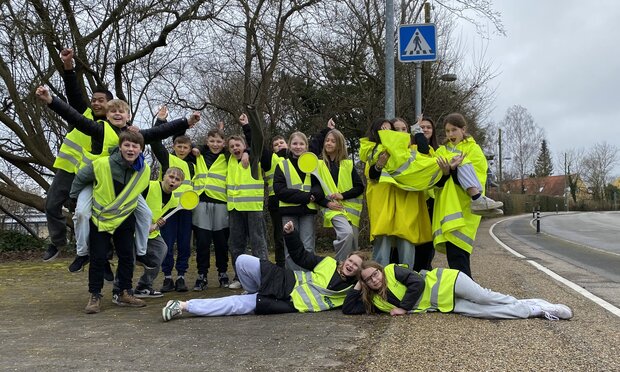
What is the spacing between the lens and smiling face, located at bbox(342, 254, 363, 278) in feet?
15.1

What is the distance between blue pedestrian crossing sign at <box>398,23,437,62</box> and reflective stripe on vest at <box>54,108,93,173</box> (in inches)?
189

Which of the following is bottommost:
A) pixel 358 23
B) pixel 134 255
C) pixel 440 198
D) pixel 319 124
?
pixel 134 255

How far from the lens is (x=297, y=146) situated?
6.12 metres

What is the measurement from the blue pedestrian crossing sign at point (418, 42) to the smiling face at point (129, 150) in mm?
4542

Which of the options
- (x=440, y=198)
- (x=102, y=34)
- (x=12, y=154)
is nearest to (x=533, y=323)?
(x=440, y=198)

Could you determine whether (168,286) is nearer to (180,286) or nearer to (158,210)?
(180,286)

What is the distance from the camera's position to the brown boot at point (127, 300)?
5.43m

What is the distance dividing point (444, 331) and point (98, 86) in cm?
1159

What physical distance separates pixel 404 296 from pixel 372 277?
0.35m

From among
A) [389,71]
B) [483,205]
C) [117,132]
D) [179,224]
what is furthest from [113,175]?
[389,71]

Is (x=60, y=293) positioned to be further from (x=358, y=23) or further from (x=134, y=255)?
(x=358, y=23)

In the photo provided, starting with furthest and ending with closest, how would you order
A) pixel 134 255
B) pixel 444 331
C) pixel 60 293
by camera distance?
pixel 60 293 < pixel 134 255 < pixel 444 331

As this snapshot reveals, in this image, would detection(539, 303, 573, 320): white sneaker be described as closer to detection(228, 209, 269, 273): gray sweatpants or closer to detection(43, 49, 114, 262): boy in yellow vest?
detection(228, 209, 269, 273): gray sweatpants

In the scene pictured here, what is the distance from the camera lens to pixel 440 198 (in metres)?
5.10
